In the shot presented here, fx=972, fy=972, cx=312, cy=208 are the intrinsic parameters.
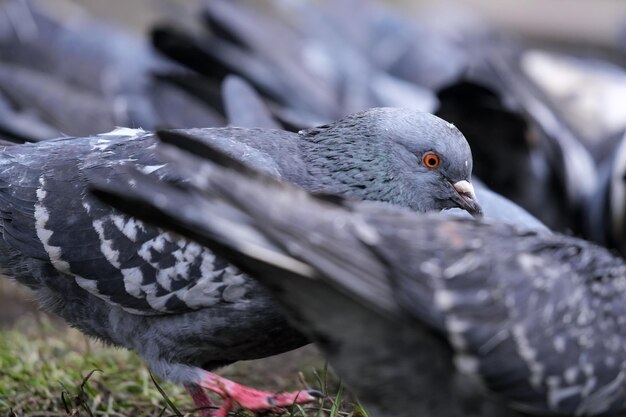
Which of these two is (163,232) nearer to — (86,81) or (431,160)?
(431,160)

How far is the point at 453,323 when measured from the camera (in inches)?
105

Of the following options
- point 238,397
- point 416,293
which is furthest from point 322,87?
point 416,293

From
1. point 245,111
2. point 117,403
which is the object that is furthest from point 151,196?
point 245,111

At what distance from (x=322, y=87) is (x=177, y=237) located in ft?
13.9

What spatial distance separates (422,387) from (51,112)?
181 inches

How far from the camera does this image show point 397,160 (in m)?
3.79

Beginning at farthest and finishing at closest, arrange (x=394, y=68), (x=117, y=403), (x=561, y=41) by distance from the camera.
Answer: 1. (x=561, y=41)
2. (x=394, y=68)
3. (x=117, y=403)

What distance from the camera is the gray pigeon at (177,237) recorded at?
136 inches

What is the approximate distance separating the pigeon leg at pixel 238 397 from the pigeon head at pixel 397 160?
803 millimetres

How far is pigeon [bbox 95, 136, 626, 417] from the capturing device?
2.65m

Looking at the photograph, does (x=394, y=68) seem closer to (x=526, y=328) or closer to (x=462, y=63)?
(x=462, y=63)

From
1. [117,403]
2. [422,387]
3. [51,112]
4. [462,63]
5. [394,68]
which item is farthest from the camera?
[394,68]

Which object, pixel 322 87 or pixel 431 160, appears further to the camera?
pixel 322 87

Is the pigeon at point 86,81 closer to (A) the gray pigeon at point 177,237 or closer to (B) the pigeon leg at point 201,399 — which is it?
(A) the gray pigeon at point 177,237
